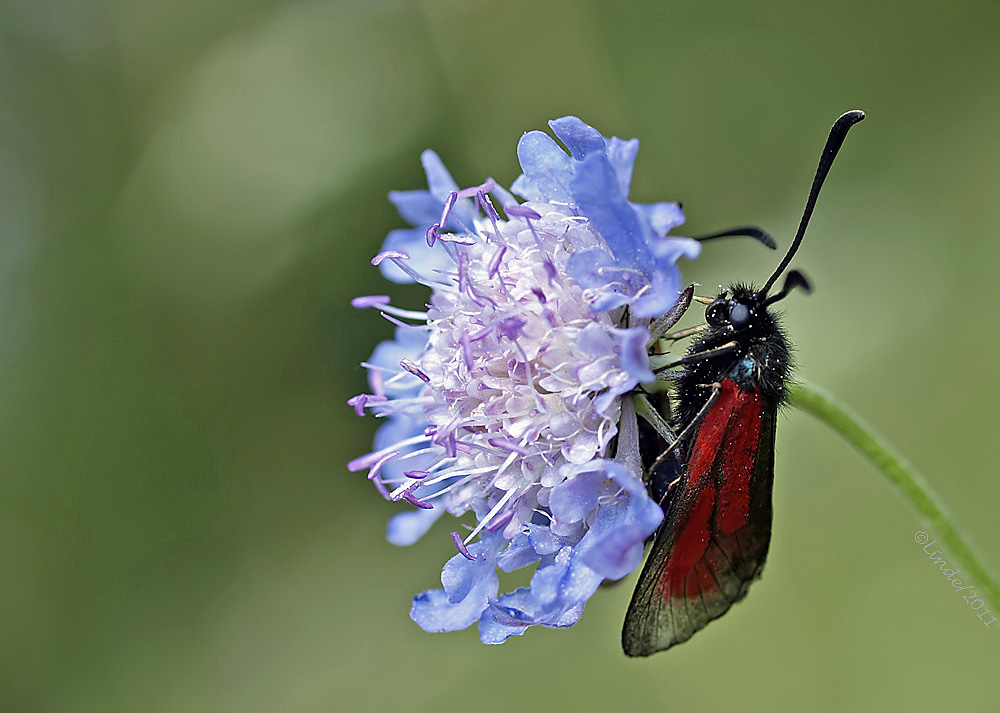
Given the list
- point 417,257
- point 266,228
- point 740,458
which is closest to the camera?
point 740,458

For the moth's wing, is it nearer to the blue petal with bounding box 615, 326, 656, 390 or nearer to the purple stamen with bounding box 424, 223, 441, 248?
the blue petal with bounding box 615, 326, 656, 390

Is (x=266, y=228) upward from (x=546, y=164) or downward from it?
downward

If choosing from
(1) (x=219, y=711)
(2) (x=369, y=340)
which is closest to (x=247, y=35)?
(2) (x=369, y=340)

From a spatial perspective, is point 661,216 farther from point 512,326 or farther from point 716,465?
point 716,465

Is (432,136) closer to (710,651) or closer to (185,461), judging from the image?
(185,461)

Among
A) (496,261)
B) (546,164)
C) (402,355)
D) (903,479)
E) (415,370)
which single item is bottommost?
(903,479)

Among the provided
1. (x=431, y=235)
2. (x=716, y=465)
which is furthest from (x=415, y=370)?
(x=716, y=465)

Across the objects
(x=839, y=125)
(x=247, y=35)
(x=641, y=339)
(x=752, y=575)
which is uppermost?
(x=247, y=35)
